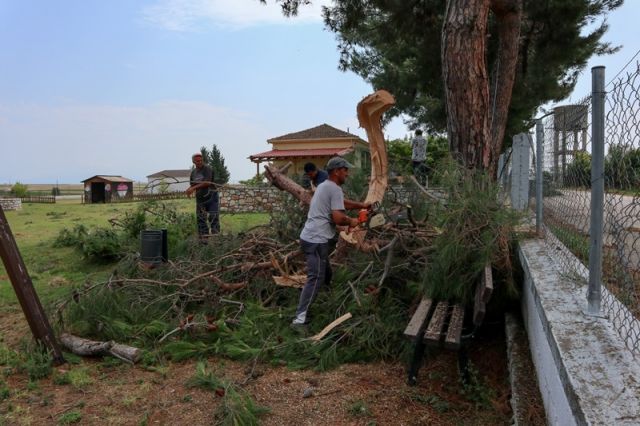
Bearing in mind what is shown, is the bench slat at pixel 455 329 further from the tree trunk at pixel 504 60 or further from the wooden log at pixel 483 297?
the tree trunk at pixel 504 60

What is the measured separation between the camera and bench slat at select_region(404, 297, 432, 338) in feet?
10.7

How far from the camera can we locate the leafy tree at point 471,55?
6.02 metres

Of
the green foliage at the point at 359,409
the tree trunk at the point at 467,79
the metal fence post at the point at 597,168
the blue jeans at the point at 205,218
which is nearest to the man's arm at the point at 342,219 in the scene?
the green foliage at the point at 359,409

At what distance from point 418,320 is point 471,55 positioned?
12.4ft

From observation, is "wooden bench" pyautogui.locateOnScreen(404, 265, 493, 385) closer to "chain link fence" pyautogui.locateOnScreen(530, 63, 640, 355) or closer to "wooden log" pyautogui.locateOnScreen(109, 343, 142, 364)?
"chain link fence" pyautogui.locateOnScreen(530, 63, 640, 355)

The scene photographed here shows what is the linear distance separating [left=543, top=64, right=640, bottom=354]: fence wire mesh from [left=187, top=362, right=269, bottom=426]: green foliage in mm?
2119

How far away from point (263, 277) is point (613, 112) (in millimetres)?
4202

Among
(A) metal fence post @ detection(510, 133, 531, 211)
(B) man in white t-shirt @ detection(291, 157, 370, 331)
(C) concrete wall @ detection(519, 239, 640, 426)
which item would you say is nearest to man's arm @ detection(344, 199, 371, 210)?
(B) man in white t-shirt @ detection(291, 157, 370, 331)

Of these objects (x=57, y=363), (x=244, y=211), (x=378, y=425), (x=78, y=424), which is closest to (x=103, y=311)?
(x=57, y=363)

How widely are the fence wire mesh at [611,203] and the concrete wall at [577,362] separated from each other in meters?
0.09

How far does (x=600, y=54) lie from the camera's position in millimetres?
11203

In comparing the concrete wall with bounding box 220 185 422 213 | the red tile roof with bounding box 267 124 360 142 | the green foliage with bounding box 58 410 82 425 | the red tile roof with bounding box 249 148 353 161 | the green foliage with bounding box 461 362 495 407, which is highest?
the red tile roof with bounding box 267 124 360 142

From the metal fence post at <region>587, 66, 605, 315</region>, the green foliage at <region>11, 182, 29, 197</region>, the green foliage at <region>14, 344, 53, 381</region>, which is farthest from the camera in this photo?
the green foliage at <region>11, 182, 29, 197</region>

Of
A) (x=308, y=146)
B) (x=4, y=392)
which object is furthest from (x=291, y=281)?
(x=308, y=146)
